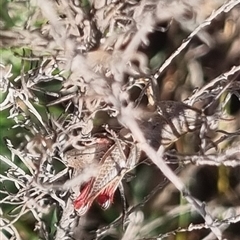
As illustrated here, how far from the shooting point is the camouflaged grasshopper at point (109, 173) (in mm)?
667

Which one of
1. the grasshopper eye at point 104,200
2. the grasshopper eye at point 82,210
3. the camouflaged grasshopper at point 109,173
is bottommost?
the grasshopper eye at point 82,210

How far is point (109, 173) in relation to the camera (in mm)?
676

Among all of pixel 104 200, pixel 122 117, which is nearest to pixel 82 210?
pixel 104 200

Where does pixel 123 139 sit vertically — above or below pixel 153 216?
above

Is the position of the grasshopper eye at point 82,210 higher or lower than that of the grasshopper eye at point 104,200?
lower

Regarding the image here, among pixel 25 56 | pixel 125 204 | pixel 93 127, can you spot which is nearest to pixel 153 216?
pixel 125 204

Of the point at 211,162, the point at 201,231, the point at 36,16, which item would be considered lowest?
the point at 201,231

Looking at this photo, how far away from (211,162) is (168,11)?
188 mm

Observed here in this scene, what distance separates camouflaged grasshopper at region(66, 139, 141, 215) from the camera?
667mm

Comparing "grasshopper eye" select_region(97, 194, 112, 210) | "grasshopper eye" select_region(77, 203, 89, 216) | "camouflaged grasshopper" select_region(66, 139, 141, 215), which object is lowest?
"grasshopper eye" select_region(77, 203, 89, 216)

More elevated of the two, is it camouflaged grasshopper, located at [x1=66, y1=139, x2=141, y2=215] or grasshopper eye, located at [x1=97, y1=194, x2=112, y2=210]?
camouflaged grasshopper, located at [x1=66, y1=139, x2=141, y2=215]

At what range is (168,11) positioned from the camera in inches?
24.2

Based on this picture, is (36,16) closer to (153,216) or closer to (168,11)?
(168,11)

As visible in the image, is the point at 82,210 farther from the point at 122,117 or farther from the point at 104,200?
the point at 122,117
